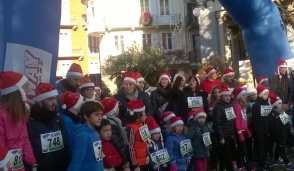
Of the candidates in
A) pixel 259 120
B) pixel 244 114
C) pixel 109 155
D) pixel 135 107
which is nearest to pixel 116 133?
pixel 109 155

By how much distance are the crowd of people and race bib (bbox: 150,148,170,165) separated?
1 cm

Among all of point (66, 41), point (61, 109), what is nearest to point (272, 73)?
point (61, 109)

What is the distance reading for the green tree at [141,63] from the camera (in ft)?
110

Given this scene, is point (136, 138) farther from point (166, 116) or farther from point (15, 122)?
point (15, 122)

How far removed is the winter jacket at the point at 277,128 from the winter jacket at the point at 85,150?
14.2 ft

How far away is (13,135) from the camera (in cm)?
472

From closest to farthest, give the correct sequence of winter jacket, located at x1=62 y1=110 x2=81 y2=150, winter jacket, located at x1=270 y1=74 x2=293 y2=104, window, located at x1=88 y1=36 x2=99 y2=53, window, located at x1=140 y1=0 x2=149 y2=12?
1. winter jacket, located at x1=62 y1=110 x2=81 y2=150
2. winter jacket, located at x1=270 y1=74 x2=293 y2=104
3. window, located at x1=140 y1=0 x2=149 y2=12
4. window, located at x1=88 y1=36 x2=99 y2=53

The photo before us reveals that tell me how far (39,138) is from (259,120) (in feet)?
15.1

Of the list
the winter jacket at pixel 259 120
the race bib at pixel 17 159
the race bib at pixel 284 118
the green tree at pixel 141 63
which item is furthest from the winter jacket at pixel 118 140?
the green tree at pixel 141 63

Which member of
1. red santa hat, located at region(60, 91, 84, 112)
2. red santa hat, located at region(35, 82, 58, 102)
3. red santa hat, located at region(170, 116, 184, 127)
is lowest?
red santa hat, located at region(170, 116, 184, 127)

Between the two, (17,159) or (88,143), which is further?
(88,143)

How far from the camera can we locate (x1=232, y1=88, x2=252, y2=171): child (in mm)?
8070

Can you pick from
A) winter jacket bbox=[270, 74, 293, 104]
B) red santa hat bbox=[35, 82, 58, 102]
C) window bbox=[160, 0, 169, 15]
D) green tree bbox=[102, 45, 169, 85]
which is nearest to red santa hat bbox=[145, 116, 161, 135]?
red santa hat bbox=[35, 82, 58, 102]

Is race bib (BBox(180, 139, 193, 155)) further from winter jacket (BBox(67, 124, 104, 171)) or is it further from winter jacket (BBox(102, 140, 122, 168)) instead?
winter jacket (BBox(67, 124, 104, 171))
